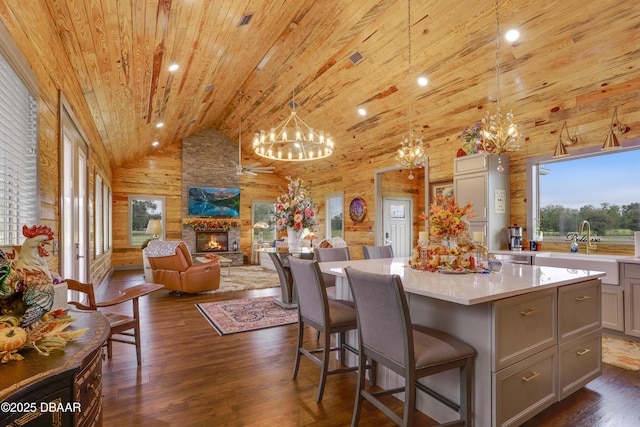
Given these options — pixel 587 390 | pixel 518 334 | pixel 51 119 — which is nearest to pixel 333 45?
pixel 51 119

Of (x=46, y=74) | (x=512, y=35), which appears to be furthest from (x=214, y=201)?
(x=512, y=35)


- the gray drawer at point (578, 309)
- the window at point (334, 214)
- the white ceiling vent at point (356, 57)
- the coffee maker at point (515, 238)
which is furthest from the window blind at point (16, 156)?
the window at point (334, 214)

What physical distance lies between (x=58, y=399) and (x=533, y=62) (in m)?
5.17

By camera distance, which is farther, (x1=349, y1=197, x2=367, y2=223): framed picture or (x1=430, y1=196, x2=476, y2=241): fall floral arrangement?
(x1=349, y1=197, x2=367, y2=223): framed picture

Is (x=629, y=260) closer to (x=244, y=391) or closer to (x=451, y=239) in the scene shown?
(x=451, y=239)

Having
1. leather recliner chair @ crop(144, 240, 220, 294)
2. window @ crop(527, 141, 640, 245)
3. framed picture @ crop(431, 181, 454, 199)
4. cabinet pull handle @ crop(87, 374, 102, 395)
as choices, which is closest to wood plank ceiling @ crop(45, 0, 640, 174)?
window @ crop(527, 141, 640, 245)

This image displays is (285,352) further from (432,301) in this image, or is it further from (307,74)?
(307,74)

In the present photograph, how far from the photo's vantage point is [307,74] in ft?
19.5

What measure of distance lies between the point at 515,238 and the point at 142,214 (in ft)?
31.1

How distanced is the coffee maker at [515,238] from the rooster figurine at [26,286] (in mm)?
5279

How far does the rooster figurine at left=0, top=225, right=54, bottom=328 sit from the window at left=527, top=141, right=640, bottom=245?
550 cm

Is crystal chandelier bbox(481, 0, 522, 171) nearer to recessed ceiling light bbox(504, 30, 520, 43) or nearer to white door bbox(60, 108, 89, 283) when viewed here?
recessed ceiling light bbox(504, 30, 520, 43)

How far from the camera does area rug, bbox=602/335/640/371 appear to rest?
9.54 feet

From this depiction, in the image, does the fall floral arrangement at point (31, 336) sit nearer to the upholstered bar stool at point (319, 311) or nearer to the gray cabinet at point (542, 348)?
the upholstered bar stool at point (319, 311)
